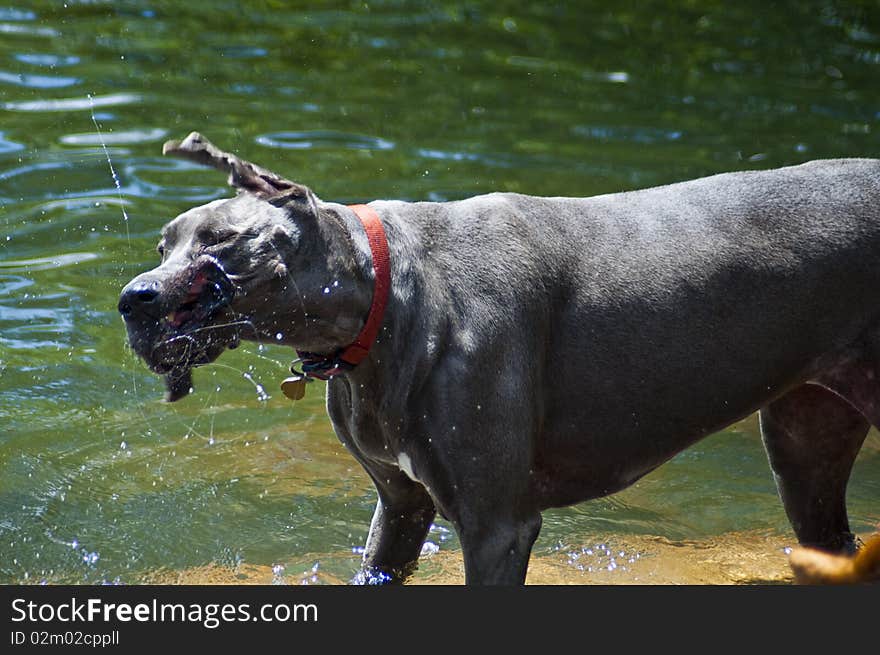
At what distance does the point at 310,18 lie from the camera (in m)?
13.9

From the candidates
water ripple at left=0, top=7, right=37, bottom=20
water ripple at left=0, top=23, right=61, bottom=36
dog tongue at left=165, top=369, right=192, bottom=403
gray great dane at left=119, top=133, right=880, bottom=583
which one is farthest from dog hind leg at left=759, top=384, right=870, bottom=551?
water ripple at left=0, top=7, right=37, bottom=20

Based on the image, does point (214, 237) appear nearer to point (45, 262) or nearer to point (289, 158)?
point (45, 262)

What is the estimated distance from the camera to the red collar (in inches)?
152

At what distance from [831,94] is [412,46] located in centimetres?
391

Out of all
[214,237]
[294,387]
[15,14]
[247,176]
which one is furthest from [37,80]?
[214,237]

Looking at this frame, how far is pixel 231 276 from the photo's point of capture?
11.8 ft

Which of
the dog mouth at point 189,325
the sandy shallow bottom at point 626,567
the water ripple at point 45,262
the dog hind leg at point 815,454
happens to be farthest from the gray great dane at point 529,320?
the water ripple at point 45,262

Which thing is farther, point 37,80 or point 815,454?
point 37,80

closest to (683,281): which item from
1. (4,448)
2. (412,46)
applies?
(4,448)

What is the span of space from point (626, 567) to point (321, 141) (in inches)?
229

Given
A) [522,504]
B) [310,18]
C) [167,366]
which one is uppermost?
[167,366]

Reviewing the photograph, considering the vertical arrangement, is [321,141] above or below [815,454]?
below

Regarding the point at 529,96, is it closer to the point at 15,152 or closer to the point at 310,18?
the point at 310,18

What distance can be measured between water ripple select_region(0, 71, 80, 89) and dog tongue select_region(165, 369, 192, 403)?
7.81 meters
